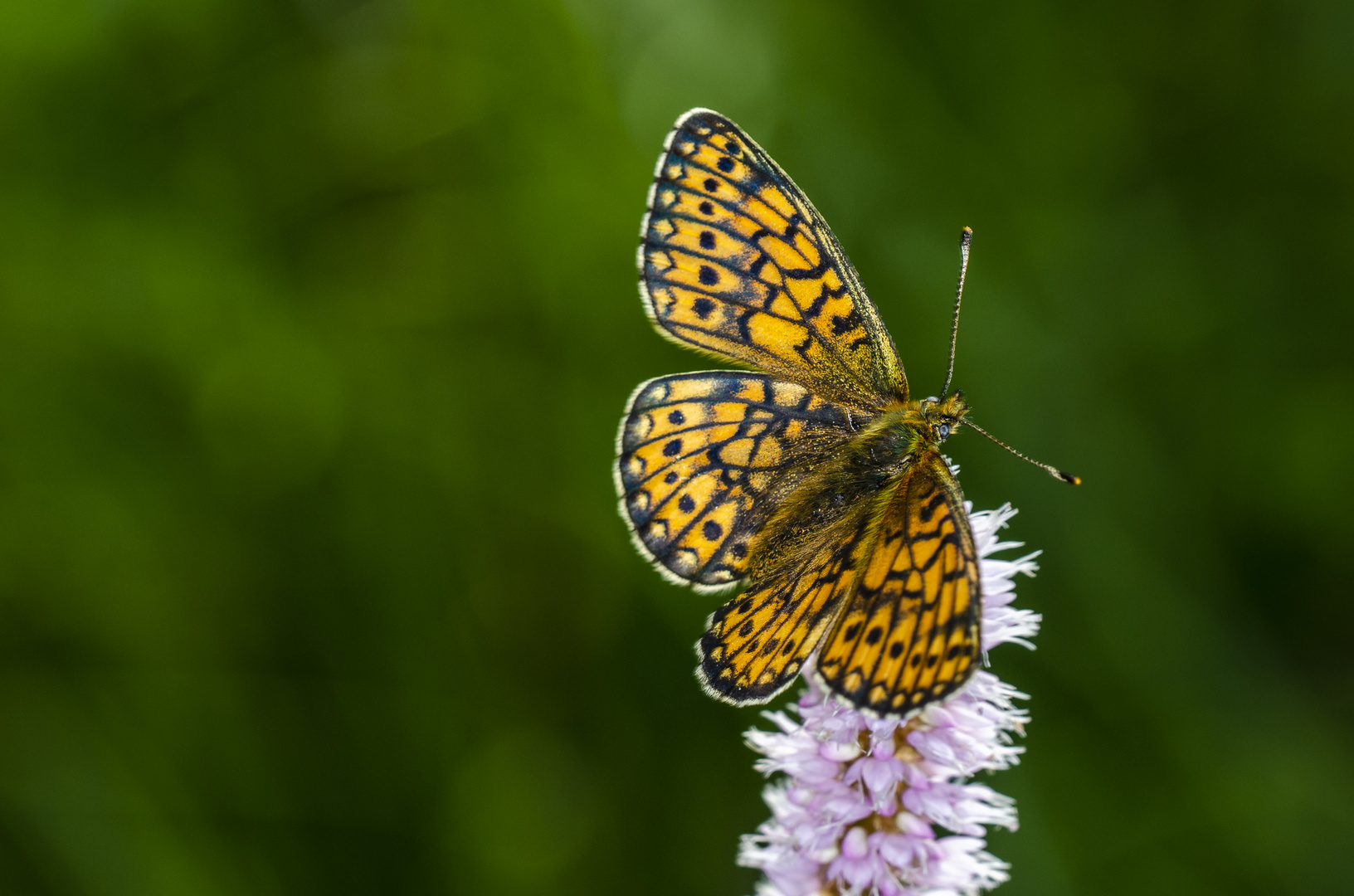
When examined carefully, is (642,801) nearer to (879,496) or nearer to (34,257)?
(879,496)

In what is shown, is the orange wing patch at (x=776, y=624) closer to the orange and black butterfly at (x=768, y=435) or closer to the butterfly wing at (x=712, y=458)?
the orange and black butterfly at (x=768, y=435)

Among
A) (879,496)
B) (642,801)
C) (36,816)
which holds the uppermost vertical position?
(879,496)

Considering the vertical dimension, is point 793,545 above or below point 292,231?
below

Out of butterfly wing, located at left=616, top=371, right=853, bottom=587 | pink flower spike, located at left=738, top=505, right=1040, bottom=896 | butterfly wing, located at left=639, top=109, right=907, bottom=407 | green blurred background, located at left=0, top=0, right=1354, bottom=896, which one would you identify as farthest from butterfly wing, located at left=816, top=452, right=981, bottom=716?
green blurred background, located at left=0, top=0, right=1354, bottom=896

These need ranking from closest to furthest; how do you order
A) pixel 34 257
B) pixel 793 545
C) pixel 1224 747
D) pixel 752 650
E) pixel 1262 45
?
pixel 752 650
pixel 793 545
pixel 1224 747
pixel 34 257
pixel 1262 45

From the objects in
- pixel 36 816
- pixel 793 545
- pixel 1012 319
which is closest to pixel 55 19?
pixel 36 816

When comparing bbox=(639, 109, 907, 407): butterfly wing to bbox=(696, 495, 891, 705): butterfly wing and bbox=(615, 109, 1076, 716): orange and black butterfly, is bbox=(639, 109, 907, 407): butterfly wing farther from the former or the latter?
bbox=(696, 495, 891, 705): butterfly wing
